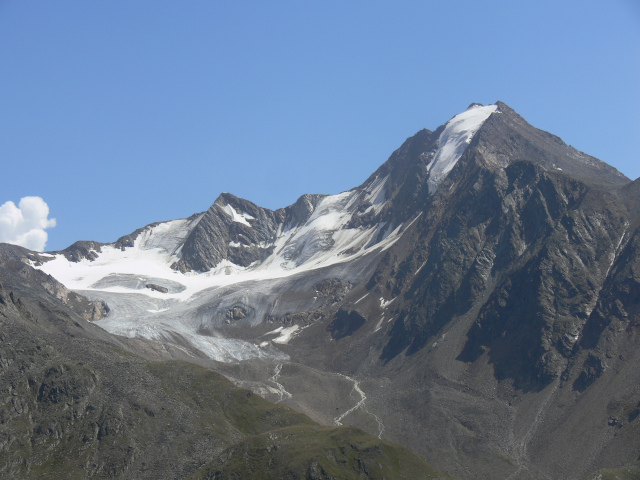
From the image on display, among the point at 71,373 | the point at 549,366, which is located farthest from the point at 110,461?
the point at 549,366

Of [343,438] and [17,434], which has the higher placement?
[343,438]

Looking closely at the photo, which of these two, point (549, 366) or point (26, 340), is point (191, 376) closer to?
point (26, 340)

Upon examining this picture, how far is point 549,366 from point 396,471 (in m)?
82.6

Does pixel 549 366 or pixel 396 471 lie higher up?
pixel 549 366

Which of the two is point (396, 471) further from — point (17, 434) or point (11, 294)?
point (11, 294)

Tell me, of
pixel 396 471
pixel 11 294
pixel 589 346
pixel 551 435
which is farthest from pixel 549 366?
pixel 11 294

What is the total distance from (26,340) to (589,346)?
143627mm

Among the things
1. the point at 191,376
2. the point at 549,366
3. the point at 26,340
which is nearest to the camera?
the point at 26,340

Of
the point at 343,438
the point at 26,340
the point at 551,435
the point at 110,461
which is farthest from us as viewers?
the point at 551,435

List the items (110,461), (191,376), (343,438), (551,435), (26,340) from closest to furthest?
(110,461)
(343,438)
(26,340)
(191,376)
(551,435)

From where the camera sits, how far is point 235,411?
451 feet

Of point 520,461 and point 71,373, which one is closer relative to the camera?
point 71,373

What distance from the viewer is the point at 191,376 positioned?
146 metres

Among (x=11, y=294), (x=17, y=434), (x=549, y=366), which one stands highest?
(x=549, y=366)
